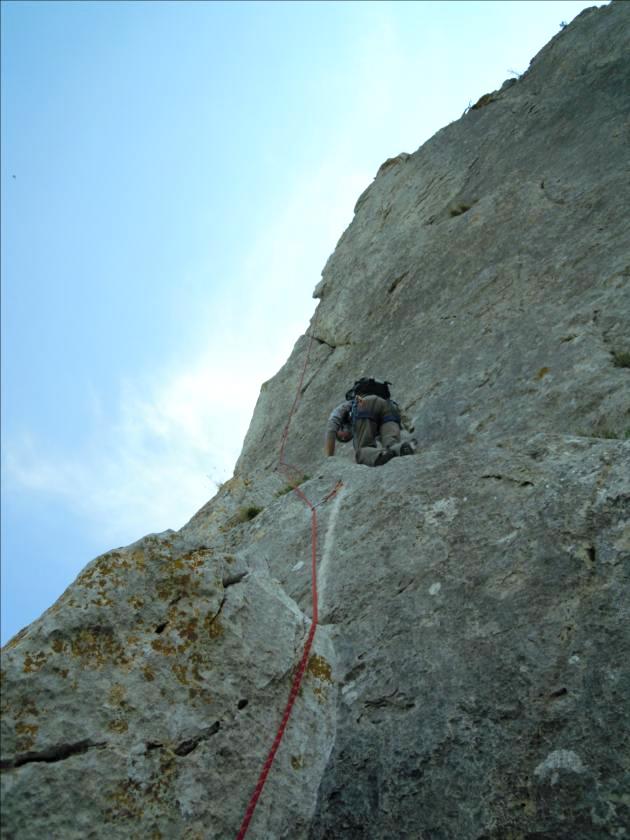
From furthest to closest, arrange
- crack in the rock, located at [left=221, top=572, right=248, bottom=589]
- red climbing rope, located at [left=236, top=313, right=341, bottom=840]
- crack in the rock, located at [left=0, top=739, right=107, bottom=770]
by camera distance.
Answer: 1. crack in the rock, located at [left=221, top=572, right=248, bottom=589]
2. red climbing rope, located at [left=236, top=313, right=341, bottom=840]
3. crack in the rock, located at [left=0, top=739, right=107, bottom=770]

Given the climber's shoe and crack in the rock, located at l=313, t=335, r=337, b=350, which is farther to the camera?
crack in the rock, located at l=313, t=335, r=337, b=350

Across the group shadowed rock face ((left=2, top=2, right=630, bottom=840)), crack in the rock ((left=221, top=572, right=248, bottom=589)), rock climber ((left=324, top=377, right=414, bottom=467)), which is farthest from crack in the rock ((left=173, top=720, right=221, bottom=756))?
rock climber ((left=324, top=377, right=414, bottom=467))

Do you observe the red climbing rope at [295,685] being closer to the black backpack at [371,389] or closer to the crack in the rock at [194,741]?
the crack in the rock at [194,741]

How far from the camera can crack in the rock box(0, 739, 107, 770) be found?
148 inches

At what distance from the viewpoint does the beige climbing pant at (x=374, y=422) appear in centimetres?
1027

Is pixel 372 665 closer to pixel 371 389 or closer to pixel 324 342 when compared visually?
pixel 371 389

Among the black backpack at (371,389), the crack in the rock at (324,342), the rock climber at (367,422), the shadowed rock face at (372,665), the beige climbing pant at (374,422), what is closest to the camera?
the shadowed rock face at (372,665)

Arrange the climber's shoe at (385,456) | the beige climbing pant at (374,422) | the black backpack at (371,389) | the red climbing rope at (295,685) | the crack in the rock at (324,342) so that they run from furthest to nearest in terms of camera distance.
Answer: the crack in the rock at (324,342) → the black backpack at (371,389) → the beige climbing pant at (374,422) → the climber's shoe at (385,456) → the red climbing rope at (295,685)

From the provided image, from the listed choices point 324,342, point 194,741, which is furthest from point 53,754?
point 324,342

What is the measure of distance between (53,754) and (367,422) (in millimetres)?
7024

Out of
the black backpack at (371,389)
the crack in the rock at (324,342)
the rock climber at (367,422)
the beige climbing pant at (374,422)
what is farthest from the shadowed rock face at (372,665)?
the crack in the rock at (324,342)

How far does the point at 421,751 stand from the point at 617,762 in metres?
1.08

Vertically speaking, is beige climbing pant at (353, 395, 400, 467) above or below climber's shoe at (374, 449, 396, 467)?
above

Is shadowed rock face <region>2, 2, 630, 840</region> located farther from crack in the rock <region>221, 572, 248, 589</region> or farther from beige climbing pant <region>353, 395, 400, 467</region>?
beige climbing pant <region>353, 395, 400, 467</region>
